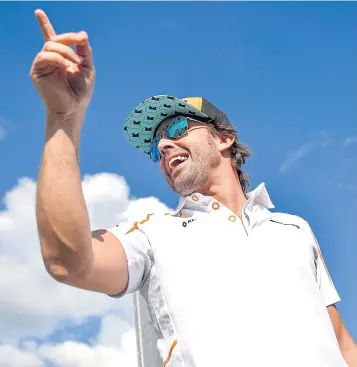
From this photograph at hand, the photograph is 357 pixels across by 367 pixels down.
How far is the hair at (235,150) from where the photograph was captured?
4.79 metres

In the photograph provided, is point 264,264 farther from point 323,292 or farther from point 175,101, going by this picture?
point 175,101

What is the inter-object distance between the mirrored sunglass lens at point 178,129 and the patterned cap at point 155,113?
0.39ft

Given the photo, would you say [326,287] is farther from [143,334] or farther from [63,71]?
[143,334]

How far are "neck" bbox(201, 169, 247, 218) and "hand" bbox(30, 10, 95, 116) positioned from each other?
6.15ft

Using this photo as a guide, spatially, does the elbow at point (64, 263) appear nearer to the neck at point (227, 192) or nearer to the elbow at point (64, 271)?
the elbow at point (64, 271)

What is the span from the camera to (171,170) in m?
4.35

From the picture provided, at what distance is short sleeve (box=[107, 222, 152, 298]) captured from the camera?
3.13 meters

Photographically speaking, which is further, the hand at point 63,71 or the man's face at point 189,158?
the man's face at point 189,158

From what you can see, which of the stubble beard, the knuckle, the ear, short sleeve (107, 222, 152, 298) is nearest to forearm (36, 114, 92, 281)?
the knuckle

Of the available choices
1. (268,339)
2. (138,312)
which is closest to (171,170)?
(268,339)

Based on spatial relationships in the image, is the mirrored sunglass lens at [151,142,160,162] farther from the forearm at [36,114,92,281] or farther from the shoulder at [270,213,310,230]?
the forearm at [36,114,92,281]

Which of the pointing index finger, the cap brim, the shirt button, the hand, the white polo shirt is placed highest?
the cap brim

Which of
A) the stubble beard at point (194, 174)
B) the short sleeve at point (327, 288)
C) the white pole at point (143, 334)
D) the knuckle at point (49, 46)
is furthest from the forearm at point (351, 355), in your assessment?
the white pole at point (143, 334)

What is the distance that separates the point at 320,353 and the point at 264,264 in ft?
1.95
